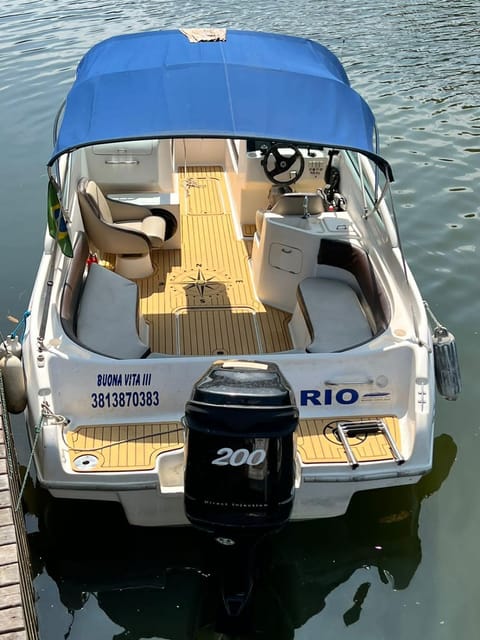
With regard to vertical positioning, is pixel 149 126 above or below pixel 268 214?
above

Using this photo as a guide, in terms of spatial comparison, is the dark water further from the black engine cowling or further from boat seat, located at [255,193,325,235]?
boat seat, located at [255,193,325,235]

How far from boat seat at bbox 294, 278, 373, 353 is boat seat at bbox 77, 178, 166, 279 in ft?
5.04

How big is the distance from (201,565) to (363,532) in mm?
1060

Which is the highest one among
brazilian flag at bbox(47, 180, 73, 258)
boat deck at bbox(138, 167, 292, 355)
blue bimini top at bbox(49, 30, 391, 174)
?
blue bimini top at bbox(49, 30, 391, 174)

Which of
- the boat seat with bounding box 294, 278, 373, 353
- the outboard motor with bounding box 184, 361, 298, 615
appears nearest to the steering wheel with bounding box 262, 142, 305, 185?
the boat seat with bounding box 294, 278, 373, 353

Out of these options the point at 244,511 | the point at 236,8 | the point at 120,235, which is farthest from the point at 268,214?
the point at 236,8

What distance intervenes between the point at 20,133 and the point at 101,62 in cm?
666

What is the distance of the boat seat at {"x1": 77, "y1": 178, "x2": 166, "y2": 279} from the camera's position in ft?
19.5

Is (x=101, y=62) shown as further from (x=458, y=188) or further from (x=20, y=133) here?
(x=20, y=133)

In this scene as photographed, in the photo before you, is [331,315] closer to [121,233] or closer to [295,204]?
[295,204]

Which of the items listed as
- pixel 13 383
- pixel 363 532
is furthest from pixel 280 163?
pixel 363 532

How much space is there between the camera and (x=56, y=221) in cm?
461

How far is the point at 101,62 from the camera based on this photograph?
5184mm

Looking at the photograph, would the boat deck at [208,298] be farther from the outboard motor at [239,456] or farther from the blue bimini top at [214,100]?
the outboard motor at [239,456]
